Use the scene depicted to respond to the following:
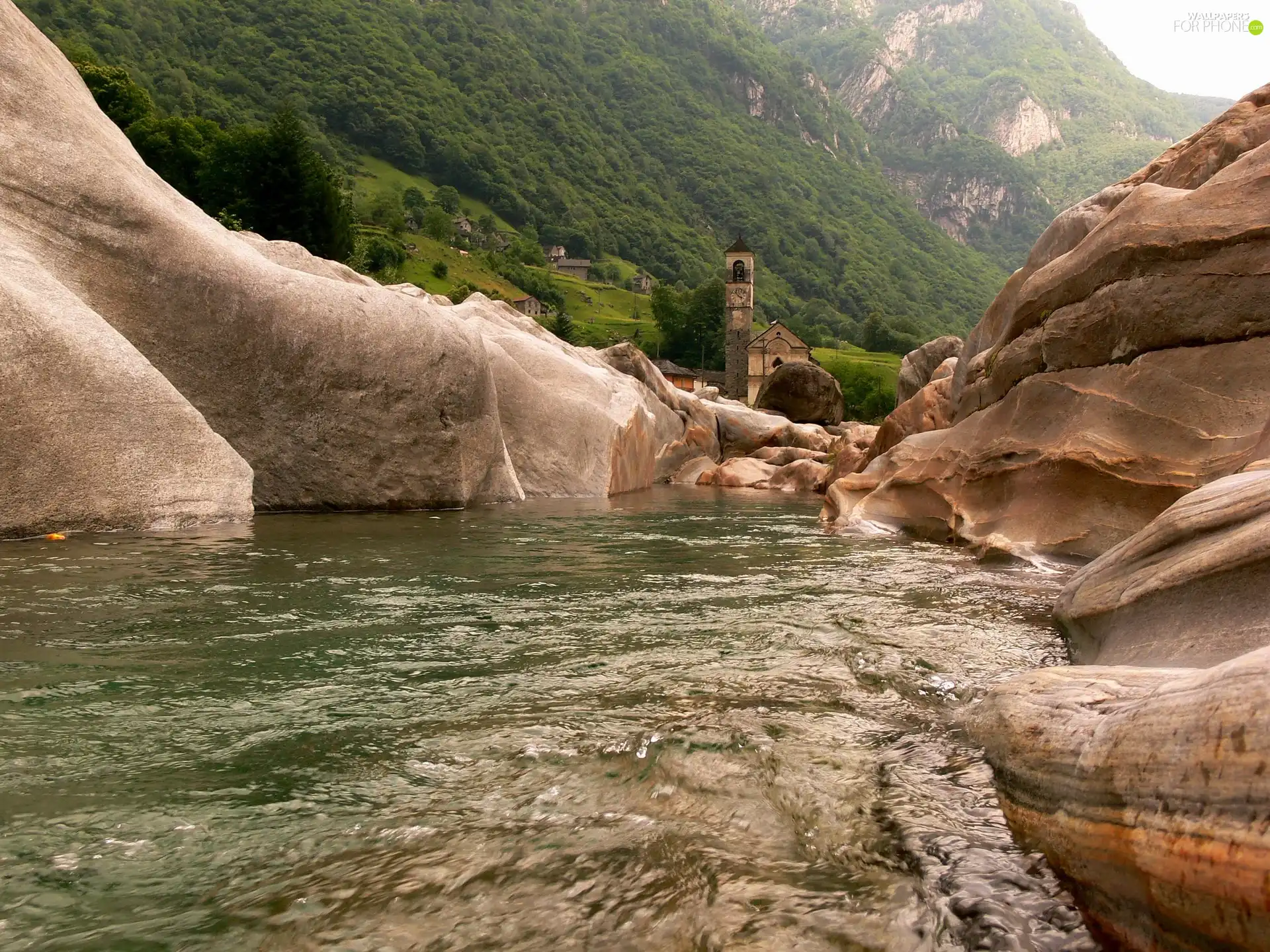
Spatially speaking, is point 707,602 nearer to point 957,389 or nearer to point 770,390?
point 957,389

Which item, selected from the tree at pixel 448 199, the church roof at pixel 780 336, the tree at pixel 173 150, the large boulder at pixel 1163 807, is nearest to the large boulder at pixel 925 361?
the large boulder at pixel 1163 807

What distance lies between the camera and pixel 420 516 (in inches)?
547

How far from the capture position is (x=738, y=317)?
304 ft

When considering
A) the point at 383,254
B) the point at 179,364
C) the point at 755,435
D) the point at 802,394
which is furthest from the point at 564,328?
the point at 179,364

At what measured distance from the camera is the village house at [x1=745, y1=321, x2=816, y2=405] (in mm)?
88375

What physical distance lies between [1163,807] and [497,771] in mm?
2246

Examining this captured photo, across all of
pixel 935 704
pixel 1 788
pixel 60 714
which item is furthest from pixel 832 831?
pixel 60 714

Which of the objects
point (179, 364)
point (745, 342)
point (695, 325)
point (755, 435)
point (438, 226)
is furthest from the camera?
point (438, 226)

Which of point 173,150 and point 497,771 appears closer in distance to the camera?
point 497,771

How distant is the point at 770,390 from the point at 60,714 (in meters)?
53.1

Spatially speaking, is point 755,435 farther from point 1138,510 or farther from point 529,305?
point 529,305

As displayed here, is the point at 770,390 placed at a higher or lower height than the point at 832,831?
higher

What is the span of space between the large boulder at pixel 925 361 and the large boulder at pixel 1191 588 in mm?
30130

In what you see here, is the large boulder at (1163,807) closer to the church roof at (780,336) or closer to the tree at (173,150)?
the tree at (173,150)
